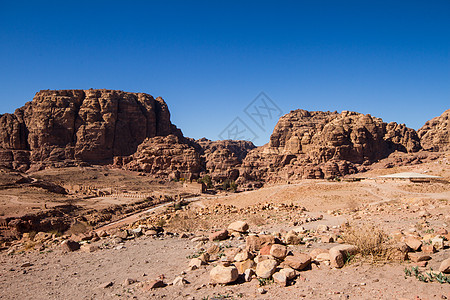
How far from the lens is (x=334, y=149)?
75.4 metres

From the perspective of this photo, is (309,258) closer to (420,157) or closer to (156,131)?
(420,157)

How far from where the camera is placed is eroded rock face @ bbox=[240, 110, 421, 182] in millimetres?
68300

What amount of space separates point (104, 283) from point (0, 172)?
147 ft

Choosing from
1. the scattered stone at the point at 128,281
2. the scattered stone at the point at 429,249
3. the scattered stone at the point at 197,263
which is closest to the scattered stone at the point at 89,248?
the scattered stone at the point at 128,281

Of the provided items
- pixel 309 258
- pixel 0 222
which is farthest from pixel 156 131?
pixel 309 258

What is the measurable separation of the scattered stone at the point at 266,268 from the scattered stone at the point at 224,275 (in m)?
0.44

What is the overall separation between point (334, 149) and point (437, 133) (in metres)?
36.0

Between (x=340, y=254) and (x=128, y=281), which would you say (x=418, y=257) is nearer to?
(x=340, y=254)

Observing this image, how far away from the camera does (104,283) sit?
6910 millimetres

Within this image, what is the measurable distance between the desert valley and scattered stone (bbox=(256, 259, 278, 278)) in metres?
0.02

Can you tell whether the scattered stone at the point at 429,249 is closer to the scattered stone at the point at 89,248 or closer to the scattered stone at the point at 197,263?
the scattered stone at the point at 197,263

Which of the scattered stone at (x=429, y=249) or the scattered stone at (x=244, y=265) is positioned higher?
the scattered stone at (x=429, y=249)

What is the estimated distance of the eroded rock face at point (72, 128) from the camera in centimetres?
8444

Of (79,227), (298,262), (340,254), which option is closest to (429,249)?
(340,254)
